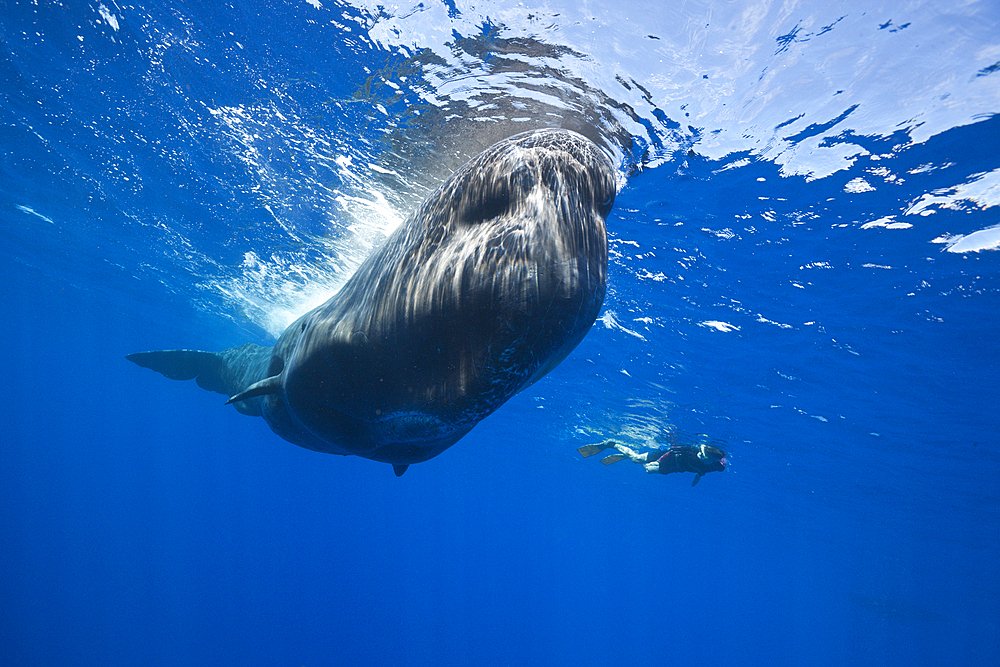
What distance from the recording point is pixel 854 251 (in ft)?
26.3

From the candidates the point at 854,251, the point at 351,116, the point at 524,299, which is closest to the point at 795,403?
the point at 854,251

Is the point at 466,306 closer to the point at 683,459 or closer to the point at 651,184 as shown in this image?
the point at 651,184

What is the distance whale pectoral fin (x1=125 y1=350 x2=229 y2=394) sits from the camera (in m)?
5.86

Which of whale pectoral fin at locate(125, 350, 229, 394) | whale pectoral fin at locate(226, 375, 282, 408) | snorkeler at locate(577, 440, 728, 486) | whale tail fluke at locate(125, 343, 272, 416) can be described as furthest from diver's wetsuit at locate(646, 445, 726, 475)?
whale pectoral fin at locate(226, 375, 282, 408)

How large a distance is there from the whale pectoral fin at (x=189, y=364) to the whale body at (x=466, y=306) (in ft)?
13.1

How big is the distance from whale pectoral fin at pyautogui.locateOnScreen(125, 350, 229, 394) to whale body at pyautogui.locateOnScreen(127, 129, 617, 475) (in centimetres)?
400

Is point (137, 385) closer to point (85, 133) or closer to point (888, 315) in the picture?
point (85, 133)

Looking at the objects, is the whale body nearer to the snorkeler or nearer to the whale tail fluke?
the whale tail fluke

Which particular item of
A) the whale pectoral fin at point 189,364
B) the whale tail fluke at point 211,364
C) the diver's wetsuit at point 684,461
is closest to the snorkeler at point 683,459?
the diver's wetsuit at point 684,461

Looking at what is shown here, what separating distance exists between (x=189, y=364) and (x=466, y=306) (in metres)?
6.02

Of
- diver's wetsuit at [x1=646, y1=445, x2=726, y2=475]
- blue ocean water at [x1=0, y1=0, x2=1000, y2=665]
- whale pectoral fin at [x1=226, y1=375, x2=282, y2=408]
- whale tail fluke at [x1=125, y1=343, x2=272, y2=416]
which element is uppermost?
blue ocean water at [x1=0, y1=0, x2=1000, y2=665]

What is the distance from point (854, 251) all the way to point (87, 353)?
6836 centimetres

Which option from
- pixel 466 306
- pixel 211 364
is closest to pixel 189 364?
pixel 211 364

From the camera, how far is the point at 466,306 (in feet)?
5.54
